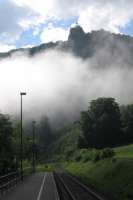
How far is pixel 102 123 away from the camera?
473ft

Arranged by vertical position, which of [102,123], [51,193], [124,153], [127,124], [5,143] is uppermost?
[127,124]

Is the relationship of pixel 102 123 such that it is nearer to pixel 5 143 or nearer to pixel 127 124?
pixel 127 124

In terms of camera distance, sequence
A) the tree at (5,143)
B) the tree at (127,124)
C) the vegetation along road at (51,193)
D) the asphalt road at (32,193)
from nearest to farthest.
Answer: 1. the vegetation along road at (51,193)
2. the asphalt road at (32,193)
3. the tree at (5,143)
4. the tree at (127,124)

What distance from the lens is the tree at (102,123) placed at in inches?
5645

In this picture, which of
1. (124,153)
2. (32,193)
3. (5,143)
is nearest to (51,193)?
(32,193)

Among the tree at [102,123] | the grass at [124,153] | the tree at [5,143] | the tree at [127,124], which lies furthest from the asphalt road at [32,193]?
the tree at [127,124]

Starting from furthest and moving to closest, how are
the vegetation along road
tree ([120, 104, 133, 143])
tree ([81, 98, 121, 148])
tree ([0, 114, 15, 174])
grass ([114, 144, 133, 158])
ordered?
tree ([120, 104, 133, 143])
tree ([81, 98, 121, 148])
grass ([114, 144, 133, 158])
tree ([0, 114, 15, 174])
the vegetation along road

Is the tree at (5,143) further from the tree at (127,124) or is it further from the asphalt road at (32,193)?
the tree at (127,124)

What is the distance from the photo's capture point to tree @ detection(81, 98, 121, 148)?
143 metres

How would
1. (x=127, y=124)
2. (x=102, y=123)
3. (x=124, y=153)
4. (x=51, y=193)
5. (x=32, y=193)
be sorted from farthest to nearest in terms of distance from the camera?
(x=127, y=124)
(x=102, y=123)
(x=124, y=153)
(x=32, y=193)
(x=51, y=193)

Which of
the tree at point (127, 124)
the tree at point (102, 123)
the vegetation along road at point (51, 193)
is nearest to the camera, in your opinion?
the vegetation along road at point (51, 193)

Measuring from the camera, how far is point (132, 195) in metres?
30.7

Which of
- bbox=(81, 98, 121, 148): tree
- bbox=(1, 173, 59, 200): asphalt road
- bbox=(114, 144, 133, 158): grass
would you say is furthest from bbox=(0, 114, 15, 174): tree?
bbox=(81, 98, 121, 148): tree

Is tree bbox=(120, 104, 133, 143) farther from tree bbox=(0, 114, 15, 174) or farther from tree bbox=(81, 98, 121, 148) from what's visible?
tree bbox=(0, 114, 15, 174)
